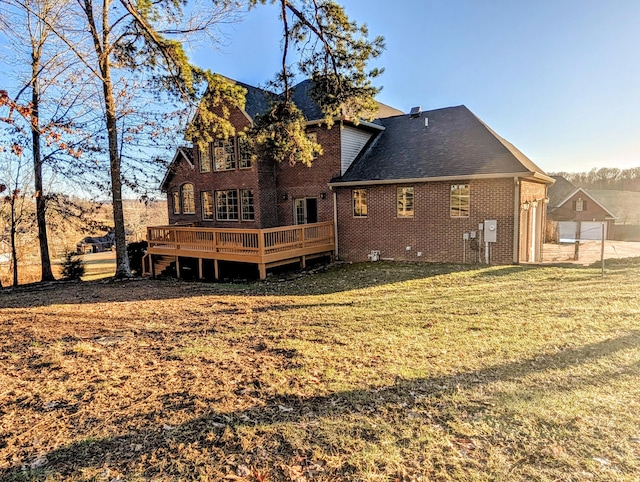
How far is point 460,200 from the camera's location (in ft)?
41.9

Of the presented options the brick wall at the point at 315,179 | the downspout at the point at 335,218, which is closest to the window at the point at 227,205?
the brick wall at the point at 315,179

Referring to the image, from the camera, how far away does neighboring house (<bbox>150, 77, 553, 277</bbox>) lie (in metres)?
12.4

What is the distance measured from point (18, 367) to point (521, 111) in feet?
70.0

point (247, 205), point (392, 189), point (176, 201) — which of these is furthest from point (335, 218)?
point (176, 201)

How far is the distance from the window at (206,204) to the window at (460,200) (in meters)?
11.7

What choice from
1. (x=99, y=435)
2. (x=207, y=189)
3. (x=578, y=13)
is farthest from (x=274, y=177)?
(x=99, y=435)

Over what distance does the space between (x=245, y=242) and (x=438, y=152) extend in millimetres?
7905

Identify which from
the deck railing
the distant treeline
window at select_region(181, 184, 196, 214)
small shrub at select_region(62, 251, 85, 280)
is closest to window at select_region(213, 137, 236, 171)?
window at select_region(181, 184, 196, 214)

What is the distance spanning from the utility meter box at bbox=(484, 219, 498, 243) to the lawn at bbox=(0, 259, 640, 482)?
4.52 metres

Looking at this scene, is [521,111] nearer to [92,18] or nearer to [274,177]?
[274,177]

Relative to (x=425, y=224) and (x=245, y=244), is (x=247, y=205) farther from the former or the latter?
(x=425, y=224)

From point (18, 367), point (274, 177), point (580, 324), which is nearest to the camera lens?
point (18, 367)

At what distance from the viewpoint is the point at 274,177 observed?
1722 cm

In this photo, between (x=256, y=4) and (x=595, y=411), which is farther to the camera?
(x=256, y=4)
